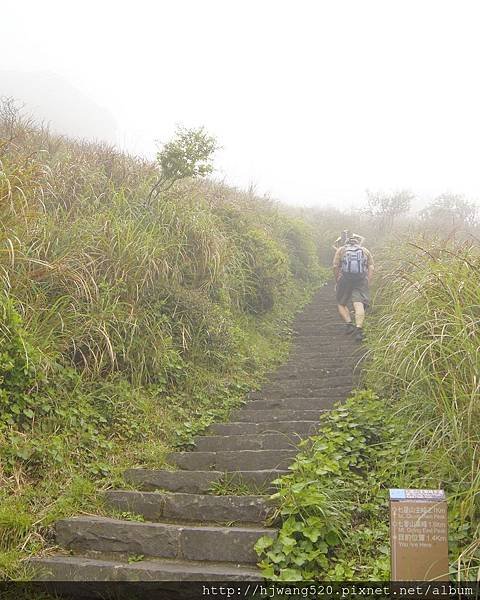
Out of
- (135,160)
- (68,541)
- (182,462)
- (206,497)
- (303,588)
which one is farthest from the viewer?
(135,160)

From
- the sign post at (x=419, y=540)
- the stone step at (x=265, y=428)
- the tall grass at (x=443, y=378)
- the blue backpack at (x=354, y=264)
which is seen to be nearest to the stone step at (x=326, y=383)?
the tall grass at (x=443, y=378)

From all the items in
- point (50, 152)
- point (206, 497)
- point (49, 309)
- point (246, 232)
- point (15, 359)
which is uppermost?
point (50, 152)

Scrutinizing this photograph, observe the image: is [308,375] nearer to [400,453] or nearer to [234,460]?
[234,460]

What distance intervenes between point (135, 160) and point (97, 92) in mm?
69282

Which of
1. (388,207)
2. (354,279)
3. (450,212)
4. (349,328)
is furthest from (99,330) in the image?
(388,207)

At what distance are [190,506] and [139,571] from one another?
2.35ft

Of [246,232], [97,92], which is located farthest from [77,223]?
[97,92]

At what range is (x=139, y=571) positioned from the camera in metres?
3.49

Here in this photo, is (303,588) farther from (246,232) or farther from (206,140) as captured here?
(246,232)

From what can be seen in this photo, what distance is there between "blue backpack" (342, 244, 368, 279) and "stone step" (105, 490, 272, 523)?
5363 mm

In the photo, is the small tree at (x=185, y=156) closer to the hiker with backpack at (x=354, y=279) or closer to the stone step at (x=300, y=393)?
the hiker with backpack at (x=354, y=279)

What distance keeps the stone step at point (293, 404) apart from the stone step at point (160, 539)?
2.19 meters

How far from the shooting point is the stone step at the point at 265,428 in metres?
5.21

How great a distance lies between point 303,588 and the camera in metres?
3.24
